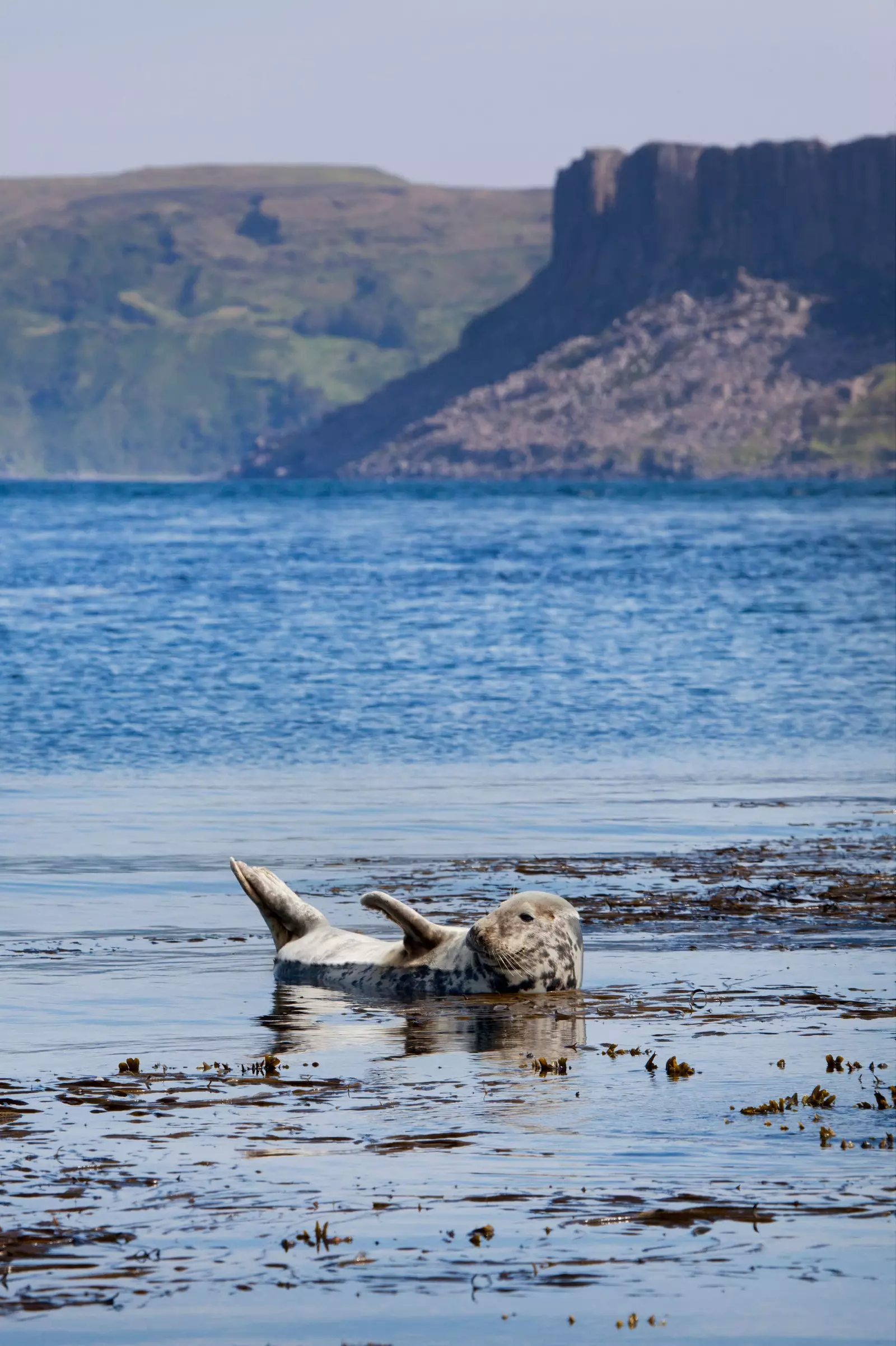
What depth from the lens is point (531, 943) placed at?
1213 cm

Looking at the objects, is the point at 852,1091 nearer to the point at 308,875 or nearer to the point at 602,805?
the point at 308,875

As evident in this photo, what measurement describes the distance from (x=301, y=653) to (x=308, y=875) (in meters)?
27.2

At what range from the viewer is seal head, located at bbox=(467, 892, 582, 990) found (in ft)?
39.6

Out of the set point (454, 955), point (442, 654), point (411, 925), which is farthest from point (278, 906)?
point (442, 654)

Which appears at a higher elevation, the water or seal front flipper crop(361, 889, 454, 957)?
seal front flipper crop(361, 889, 454, 957)

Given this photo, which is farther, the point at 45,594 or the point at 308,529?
the point at 308,529

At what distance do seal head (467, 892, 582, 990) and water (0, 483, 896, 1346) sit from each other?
0.19m

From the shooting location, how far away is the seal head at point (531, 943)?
1207cm

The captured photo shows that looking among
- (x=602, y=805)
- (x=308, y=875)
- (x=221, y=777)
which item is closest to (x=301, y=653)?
(x=221, y=777)

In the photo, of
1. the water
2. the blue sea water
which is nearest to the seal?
the water

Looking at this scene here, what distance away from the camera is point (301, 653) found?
43.9 metres

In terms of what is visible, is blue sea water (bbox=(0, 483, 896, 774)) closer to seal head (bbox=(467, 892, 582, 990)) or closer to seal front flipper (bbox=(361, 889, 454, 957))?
seal front flipper (bbox=(361, 889, 454, 957))

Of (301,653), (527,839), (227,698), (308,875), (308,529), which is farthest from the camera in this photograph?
(308,529)

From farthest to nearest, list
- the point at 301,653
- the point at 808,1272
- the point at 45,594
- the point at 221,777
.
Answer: the point at 45,594 < the point at 301,653 < the point at 221,777 < the point at 808,1272
